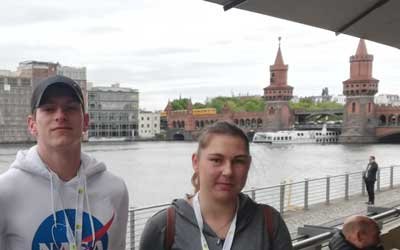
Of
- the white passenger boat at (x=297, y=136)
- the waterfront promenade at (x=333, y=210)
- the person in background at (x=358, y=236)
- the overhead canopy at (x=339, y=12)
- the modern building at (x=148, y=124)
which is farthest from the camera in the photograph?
the modern building at (x=148, y=124)

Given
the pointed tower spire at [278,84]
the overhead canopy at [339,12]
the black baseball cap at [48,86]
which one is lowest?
the black baseball cap at [48,86]

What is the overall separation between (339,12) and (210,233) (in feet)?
5.30

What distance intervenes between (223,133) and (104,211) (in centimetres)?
39

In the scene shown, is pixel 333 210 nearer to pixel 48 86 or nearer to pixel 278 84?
pixel 48 86

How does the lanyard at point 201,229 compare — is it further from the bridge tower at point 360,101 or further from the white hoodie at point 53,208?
the bridge tower at point 360,101

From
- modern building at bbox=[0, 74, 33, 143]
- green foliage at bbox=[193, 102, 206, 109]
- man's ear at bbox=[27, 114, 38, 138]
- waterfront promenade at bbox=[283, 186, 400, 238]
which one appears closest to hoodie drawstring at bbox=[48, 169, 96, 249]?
man's ear at bbox=[27, 114, 38, 138]

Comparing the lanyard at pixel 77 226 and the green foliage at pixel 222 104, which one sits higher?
the green foliage at pixel 222 104

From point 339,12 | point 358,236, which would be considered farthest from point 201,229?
point 339,12

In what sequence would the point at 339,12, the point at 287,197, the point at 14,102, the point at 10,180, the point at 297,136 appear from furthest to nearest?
the point at 297,136, the point at 14,102, the point at 287,197, the point at 339,12, the point at 10,180

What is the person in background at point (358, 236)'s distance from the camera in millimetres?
2068

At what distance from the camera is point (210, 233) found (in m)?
1.31

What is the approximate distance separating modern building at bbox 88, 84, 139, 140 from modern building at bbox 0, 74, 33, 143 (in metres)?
17.2

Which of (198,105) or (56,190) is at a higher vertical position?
(198,105)

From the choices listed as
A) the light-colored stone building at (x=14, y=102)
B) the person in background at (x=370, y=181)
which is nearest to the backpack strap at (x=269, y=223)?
the person in background at (x=370, y=181)
